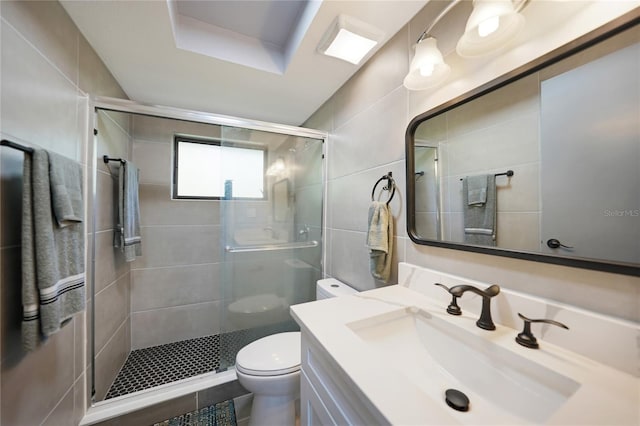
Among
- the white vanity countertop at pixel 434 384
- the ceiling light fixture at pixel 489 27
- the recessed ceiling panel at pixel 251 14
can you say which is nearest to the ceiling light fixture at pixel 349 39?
the recessed ceiling panel at pixel 251 14

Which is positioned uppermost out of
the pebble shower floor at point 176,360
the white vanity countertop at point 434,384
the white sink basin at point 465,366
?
the white vanity countertop at point 434,384

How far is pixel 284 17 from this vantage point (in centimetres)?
124

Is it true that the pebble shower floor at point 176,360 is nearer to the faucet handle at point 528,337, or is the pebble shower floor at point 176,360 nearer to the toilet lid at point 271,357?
the toilet lid at point 271,357

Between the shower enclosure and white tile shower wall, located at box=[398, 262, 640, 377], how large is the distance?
4.16 ft

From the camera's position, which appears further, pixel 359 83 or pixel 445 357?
pixel 359 83

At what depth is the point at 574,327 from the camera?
22.0 inches

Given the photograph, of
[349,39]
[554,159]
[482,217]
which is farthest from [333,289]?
[349,39]

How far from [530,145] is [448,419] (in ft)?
2.53

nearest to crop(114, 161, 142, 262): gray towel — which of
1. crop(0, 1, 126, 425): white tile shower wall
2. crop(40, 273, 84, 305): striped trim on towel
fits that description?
crop(0, 1, 126, 425): white tile shower wall

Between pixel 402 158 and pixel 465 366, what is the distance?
86 centimetres

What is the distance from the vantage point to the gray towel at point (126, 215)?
5.18 ft

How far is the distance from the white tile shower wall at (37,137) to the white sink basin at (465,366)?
118 cm

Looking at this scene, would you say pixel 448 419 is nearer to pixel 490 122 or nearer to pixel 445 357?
pixel 445 357

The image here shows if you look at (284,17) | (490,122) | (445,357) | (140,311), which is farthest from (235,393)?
(284,17)
